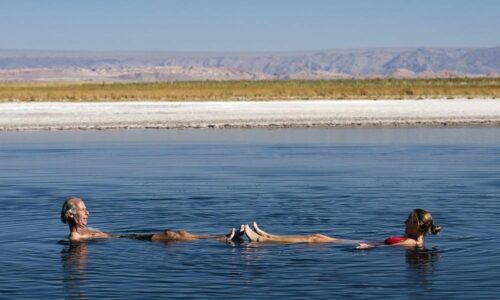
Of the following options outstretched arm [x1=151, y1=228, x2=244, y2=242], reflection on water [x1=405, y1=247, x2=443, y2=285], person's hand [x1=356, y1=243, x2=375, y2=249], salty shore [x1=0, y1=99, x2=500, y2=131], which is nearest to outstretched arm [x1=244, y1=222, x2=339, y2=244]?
outstretched arm [x1=151, y1=228, x2=244, y2=242]

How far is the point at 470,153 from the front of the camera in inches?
1256

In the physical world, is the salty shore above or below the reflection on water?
above

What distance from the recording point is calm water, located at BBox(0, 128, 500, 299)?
12.9m

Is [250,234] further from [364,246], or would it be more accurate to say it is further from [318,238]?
[364,246]

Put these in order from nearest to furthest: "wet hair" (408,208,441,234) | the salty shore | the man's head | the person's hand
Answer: "wet hair" (408,208,441,234)
the person's hand
the man's head
the salty shore

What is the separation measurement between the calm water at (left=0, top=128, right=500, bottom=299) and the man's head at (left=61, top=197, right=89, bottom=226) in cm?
35

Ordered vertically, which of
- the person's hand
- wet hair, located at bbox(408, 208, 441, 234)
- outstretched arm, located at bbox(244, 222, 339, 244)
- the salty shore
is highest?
the salty shore

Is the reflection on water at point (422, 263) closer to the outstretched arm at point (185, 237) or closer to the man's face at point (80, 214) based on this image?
the outstretched arm at point (185, 237)

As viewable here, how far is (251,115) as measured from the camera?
53438mm

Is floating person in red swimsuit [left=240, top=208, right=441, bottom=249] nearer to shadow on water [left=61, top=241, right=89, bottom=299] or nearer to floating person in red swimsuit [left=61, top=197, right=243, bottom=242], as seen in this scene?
floating person in red swimsuit [left=61, top=197, right=243, bottom=242]

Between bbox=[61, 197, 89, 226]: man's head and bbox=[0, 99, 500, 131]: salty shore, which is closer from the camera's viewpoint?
bbox=[61, 197, 89, 226]: man's head

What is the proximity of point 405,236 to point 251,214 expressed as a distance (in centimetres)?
438

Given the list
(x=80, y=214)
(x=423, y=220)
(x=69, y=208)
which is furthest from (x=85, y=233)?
(x=423, y=220)

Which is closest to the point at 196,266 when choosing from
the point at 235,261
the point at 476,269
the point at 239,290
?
the point at 235,261
